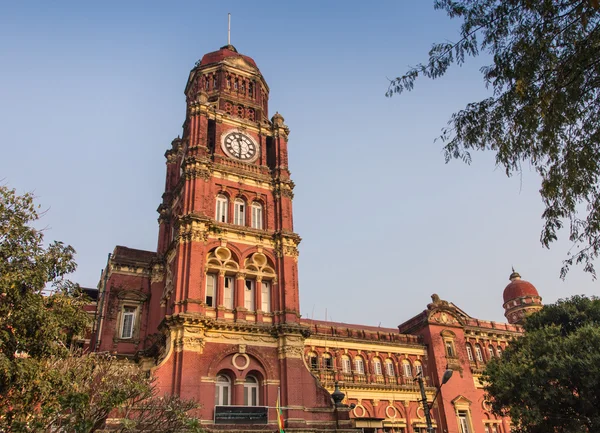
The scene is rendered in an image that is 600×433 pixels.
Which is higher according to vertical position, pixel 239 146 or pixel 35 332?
pixel 239 146

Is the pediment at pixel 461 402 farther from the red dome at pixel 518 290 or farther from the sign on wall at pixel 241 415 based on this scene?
the red dome at pixel 518 290

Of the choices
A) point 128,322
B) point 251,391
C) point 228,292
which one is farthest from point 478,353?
point 128,322

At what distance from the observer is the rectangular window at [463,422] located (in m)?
37.7

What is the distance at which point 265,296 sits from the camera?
30547 mm

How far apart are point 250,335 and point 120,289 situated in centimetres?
1052

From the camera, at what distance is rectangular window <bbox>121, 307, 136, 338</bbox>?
106 ft

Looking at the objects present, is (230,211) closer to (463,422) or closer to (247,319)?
(247,319)

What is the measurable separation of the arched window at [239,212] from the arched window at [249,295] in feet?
13.2

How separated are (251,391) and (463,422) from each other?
19.5 m

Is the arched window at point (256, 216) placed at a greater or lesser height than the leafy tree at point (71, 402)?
greater

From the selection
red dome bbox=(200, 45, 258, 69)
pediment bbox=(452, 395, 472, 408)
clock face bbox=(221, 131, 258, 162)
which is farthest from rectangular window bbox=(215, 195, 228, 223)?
pediment bbox=(452, 395, 472, 408)

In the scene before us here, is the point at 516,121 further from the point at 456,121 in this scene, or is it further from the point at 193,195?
the point at 193,195

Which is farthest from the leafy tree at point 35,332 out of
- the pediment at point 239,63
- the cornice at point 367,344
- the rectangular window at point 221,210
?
the pediment at point 239,63

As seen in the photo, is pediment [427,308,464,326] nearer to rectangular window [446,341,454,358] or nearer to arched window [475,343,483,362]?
rectangular window [446,341,454,358]
